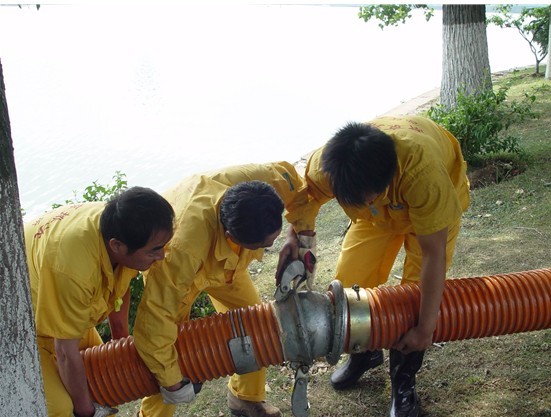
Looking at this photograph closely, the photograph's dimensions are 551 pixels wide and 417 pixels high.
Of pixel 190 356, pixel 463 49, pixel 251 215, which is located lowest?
pixel 190 356

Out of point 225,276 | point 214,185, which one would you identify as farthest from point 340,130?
point 225,276

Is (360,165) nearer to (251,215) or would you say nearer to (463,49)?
(251,215)

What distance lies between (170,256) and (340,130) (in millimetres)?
964

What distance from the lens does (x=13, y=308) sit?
69.9 inches

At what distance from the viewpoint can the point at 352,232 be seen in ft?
11.3

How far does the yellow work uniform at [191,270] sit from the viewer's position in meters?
2.63

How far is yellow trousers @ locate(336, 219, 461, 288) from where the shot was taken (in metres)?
3.26

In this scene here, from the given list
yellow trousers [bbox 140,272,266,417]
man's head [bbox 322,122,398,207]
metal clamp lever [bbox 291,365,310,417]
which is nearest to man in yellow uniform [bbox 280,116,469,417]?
man's head [bbox 322,122,398,207]

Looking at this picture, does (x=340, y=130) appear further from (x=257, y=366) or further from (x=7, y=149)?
(x=7, y=149)

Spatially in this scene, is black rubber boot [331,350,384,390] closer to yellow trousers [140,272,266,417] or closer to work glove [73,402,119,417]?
yellow trousers [140,272,266,417]

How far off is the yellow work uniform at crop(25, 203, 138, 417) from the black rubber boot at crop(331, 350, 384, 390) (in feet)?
5.06

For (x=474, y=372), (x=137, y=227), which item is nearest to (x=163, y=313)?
(x=137, y=227)

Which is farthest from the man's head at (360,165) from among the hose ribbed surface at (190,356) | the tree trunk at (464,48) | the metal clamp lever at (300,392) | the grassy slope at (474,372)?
A: the tree trunk at (464,48)

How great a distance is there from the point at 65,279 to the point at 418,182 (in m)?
1.54
